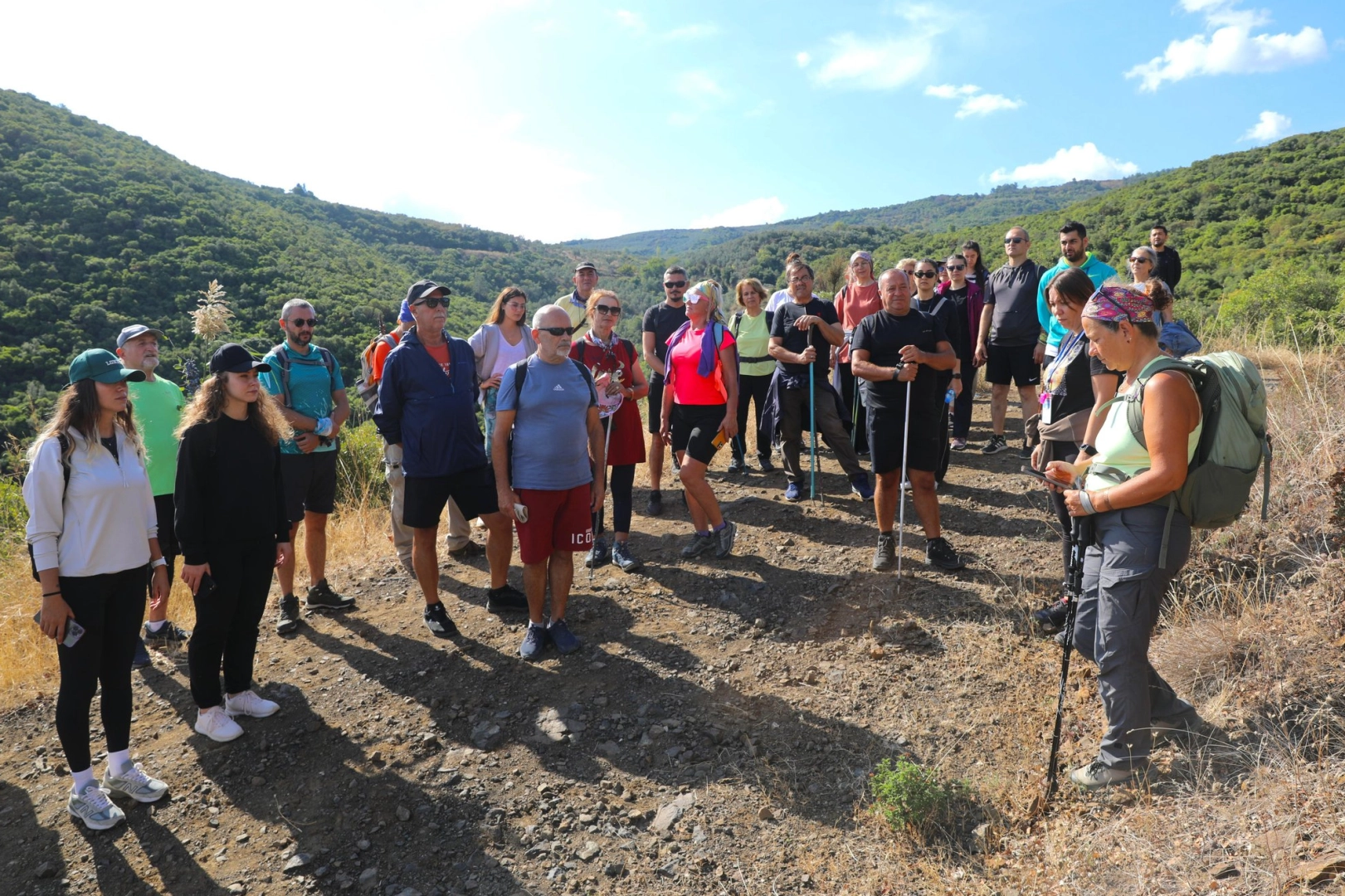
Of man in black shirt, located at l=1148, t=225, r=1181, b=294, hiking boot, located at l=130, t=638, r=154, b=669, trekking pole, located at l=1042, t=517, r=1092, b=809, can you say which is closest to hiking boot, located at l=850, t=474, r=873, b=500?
trekking pole, located at l=1042, t=517, r=1092, b=809

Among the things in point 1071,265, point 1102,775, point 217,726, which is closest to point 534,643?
point 217,726

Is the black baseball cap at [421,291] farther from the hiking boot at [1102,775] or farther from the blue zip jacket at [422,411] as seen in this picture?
the hiking boot at [1102,775]

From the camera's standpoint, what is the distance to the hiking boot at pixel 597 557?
561cm

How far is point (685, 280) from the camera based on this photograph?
6691mm

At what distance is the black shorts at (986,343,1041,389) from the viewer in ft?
21.7

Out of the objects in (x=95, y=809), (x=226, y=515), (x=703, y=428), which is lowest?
(x=95, y=809)

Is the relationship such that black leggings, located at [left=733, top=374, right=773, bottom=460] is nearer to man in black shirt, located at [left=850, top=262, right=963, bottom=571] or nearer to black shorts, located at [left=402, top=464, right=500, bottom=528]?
man in black shirt, located at [left=850, top=262, right=963, bottom=571]

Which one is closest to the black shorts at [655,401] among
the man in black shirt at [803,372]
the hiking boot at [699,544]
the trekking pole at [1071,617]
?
the man in black shirt at [803,372]

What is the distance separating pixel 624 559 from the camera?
5602 mm

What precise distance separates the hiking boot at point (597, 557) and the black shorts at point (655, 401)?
4.98ft

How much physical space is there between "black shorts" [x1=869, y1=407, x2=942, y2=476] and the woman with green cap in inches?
162

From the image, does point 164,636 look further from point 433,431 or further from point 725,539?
point 725,539

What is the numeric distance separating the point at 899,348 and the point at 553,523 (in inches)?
102

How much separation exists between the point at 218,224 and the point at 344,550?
38231mm
